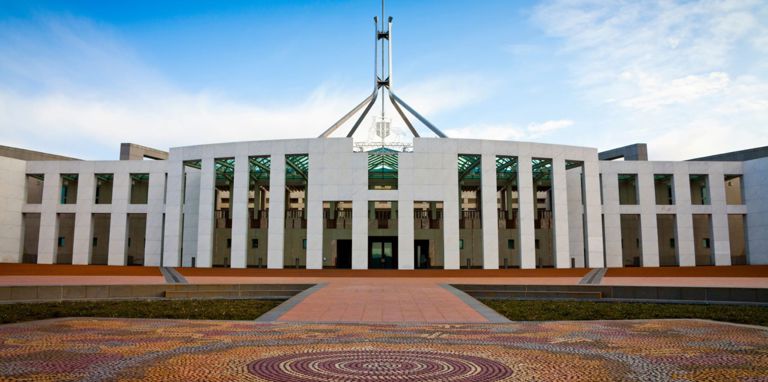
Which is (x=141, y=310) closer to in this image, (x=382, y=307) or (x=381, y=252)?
(x=382, y=307)

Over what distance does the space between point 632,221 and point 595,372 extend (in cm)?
4629

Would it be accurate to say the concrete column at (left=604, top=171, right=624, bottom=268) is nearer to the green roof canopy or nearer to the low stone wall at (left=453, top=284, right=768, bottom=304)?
the green roof canopy

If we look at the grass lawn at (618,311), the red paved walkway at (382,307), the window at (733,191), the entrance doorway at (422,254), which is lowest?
the grass lawn at (618,311)

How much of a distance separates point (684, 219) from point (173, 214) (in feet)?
130

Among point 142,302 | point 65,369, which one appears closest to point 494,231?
point 142,302

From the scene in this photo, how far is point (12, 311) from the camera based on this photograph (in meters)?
13.8

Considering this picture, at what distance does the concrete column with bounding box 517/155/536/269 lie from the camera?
3659cm

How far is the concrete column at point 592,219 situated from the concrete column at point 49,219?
41.4 m

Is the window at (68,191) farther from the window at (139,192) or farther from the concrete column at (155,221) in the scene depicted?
the concrete column at (155,221)

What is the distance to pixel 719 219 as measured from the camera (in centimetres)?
4234

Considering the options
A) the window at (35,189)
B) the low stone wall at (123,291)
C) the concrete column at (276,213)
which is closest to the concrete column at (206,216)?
the concrete column at (276,213)

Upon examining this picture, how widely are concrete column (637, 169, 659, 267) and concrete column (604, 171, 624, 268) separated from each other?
5.90ft

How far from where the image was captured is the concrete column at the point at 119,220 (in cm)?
4166

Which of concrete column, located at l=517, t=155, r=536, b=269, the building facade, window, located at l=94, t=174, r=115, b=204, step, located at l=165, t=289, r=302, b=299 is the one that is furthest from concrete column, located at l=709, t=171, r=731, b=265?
window, located at l=94, t=174, r=115, b=204
